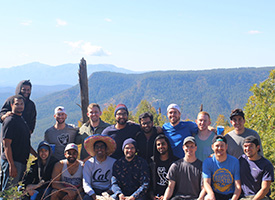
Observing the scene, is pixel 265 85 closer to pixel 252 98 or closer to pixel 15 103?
pixel 252 98

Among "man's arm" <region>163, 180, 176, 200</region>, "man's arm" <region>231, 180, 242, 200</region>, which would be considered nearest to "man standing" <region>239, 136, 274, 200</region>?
"man's arm" <region>231, 180, 242, 200</region>

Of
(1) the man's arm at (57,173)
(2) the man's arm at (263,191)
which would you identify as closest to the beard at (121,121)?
(1) the man's arm at (57,173)

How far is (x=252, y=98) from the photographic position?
10102 mm

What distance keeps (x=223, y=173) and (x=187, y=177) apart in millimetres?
565

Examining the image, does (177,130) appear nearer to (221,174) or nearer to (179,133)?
(179,133)

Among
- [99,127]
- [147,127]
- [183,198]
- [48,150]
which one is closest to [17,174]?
[48,150]

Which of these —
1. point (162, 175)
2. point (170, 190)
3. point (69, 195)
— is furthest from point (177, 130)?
point (69, 195)

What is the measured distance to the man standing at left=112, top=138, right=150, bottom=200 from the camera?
17.0ft

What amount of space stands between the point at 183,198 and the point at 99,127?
7.26 feet

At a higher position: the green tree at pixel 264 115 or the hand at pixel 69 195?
the green tree at pixel 264 115

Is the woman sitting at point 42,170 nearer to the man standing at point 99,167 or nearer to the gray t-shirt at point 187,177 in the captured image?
the man standing at point 99,167

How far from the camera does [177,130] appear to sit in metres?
5.61

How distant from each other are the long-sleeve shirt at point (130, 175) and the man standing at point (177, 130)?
69 cm

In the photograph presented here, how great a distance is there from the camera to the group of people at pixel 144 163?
4.66 metres
